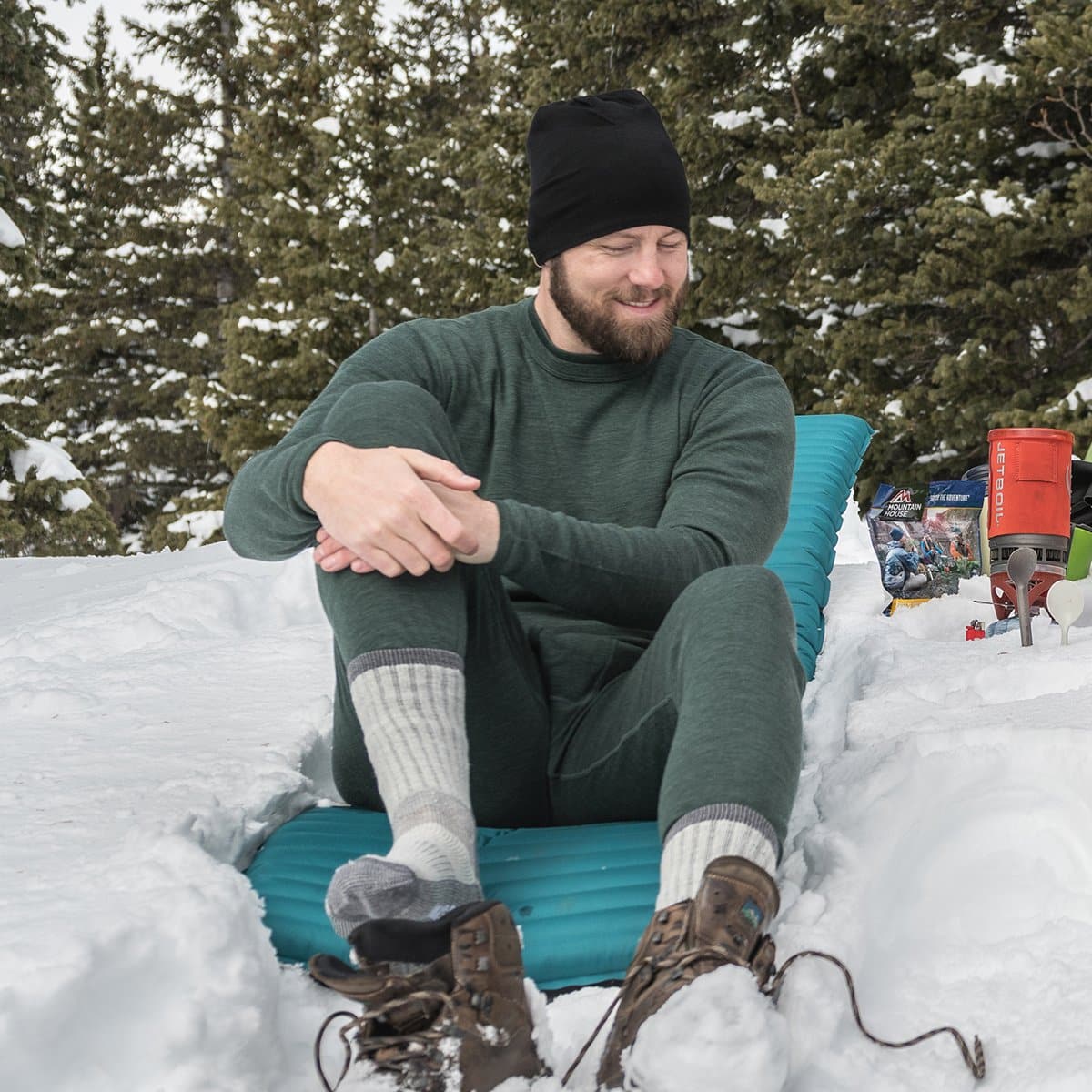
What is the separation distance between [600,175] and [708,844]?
45.0 inches

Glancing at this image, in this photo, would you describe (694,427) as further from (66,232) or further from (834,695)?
(66,232)

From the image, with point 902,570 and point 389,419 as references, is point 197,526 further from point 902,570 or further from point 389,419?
point 389,419

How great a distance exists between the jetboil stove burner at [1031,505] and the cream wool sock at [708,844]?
2073 mm

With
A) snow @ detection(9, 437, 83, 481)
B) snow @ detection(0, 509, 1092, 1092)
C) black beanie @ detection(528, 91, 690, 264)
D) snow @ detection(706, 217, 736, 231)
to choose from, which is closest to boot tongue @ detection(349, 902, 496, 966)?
snow @ detection(0, 509, 1092, 1092)

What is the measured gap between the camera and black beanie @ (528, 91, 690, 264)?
1.95 metres

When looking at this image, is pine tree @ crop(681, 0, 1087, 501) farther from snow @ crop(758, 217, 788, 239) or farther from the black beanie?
the black beanie

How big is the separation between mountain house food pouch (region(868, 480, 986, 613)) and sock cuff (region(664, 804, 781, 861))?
2.51 meters

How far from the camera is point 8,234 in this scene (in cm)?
749

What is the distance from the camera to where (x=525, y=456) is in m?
1.92

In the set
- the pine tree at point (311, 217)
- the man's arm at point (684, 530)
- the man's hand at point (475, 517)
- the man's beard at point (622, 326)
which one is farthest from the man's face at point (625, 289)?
the pine tree at point (311, 217)

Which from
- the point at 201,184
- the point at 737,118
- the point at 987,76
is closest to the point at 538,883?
the point at 987,76

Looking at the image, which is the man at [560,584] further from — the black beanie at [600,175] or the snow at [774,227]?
the snow at [774,227]

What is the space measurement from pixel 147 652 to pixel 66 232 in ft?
22.8

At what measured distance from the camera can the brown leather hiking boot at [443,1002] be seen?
1202mm
